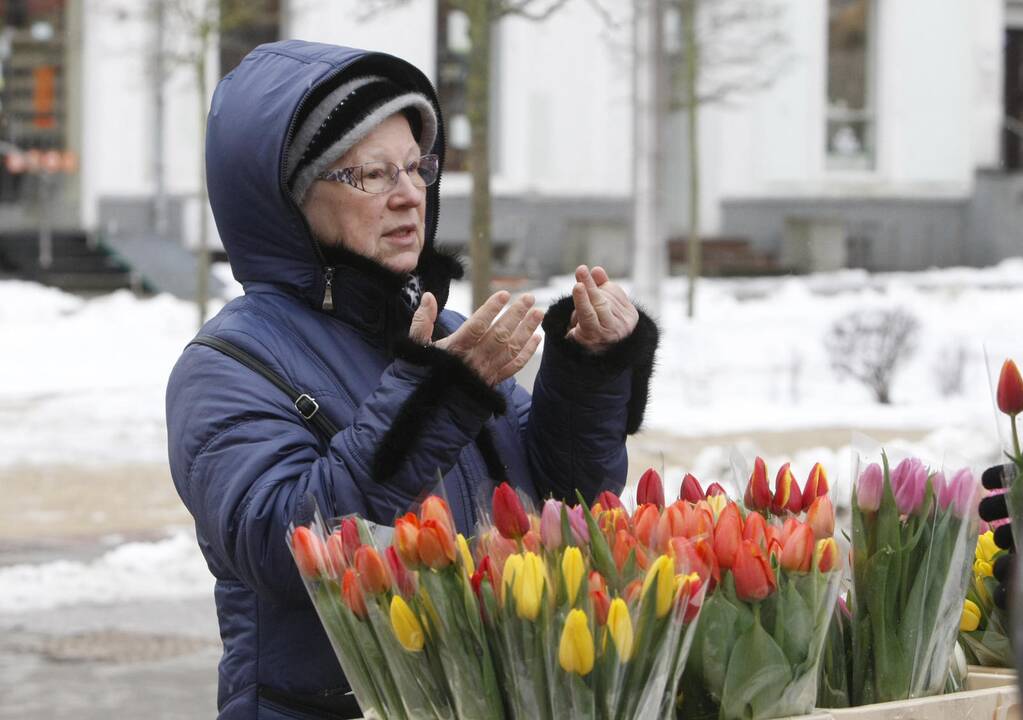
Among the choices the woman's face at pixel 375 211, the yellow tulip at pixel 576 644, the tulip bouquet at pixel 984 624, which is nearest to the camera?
the yellow tulip at pixel 576 644

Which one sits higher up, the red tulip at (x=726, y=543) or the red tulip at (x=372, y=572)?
the red tulip at (x=726, y=543)

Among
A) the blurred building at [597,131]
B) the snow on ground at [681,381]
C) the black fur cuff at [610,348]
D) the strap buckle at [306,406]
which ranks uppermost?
the blurred building at [597,131]

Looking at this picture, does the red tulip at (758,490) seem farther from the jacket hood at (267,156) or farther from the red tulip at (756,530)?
the jacket hood at (267,156)

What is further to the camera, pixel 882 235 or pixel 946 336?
pixel 882 235

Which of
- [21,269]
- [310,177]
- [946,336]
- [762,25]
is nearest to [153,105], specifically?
[21,269]

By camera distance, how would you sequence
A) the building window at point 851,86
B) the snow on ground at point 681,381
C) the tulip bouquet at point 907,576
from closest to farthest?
the tulip bouquet at point 907,576 < the snow on ground at point 681,381 < the building window at point 851,86

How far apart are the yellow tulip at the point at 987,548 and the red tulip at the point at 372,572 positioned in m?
1.07

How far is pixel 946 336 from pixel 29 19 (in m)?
14.8

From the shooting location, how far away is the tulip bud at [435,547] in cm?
225

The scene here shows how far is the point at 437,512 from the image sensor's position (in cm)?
231

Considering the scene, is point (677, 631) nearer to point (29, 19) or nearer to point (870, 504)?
point (870, 504)

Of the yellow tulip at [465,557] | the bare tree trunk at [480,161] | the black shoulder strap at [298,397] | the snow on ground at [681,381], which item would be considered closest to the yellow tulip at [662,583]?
the yellow tulip at [465,557]

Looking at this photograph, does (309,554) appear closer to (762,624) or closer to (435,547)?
(435,547)

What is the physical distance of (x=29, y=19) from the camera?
25.9 m
